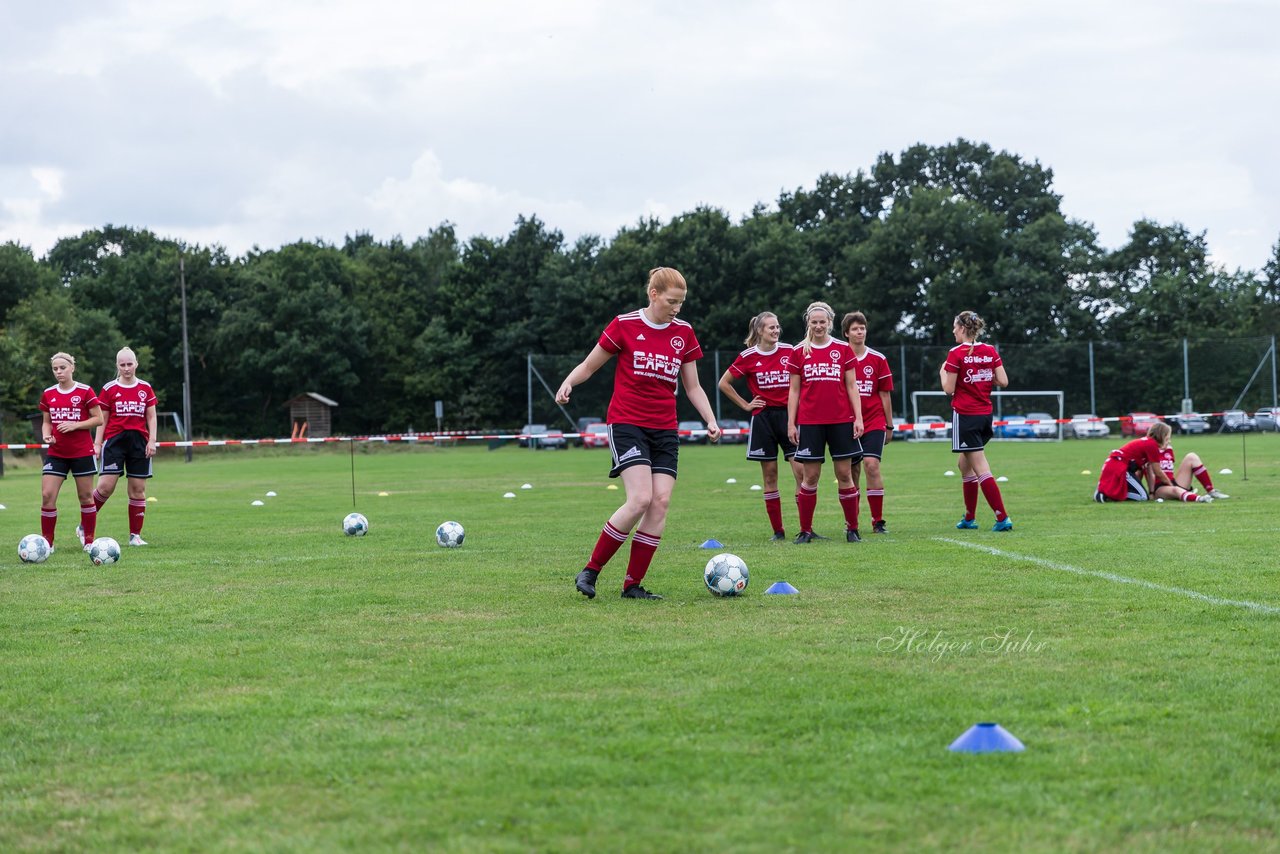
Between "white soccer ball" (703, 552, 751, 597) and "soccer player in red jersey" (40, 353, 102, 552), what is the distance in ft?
20.9

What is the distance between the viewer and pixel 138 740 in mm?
4465

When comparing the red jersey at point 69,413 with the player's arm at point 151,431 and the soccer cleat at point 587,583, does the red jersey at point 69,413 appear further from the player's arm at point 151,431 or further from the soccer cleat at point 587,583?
the soccer cleat at point 587,583

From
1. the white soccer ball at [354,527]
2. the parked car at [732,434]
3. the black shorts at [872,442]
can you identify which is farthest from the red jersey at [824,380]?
the parked car at [732,434]

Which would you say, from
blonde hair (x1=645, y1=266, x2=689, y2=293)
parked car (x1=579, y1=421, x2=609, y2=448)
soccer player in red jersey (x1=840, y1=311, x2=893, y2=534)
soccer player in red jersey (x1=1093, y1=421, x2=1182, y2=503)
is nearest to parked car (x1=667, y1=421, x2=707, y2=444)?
parked car (x1=579, y1=421, x2=609, y2=448)

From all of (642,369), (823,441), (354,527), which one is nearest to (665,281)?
(642,369)

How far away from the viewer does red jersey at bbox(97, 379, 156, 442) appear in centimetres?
1182

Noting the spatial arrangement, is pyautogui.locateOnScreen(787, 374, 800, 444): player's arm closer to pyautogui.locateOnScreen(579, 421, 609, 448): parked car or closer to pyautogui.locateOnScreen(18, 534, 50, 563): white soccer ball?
pyautogui.locateOnScreen(18, 534, 50, 563): white soccer ball

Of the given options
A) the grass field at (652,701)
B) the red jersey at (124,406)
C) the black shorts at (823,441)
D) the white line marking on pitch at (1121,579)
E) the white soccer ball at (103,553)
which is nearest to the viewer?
the grass field at (652,701)

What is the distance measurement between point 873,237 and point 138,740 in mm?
62970

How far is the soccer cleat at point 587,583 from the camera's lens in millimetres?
7715

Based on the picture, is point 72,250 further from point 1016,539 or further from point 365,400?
point 1016,539

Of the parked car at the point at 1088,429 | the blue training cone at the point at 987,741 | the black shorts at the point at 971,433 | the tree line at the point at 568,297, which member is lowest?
the parked car at the point at 1088,429

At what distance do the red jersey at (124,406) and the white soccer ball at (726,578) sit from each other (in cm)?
643

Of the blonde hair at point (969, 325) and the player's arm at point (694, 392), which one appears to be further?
the blonde hair at point (969, 325)
